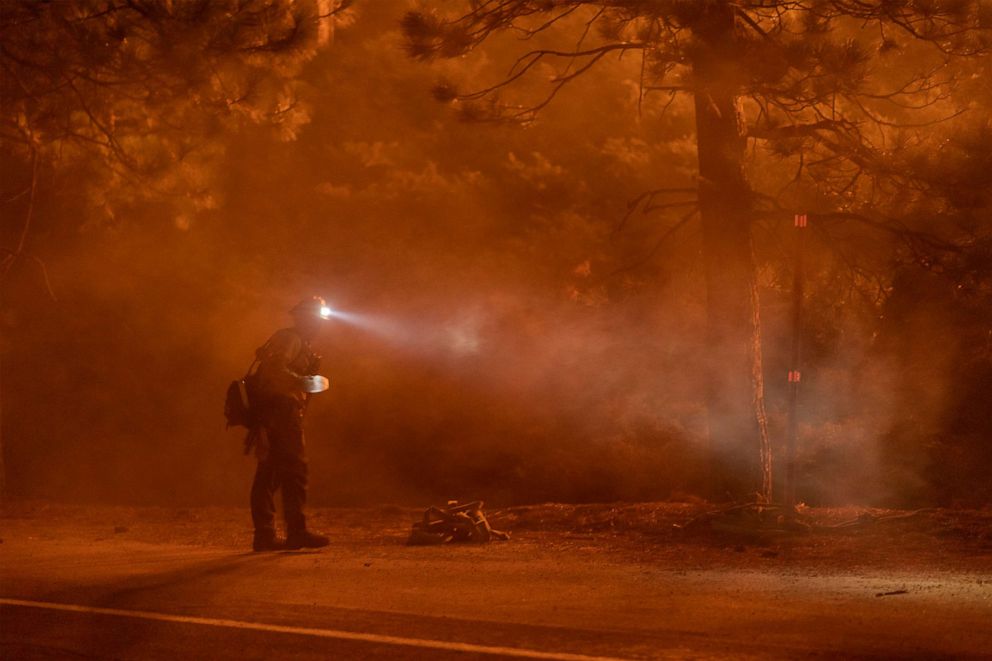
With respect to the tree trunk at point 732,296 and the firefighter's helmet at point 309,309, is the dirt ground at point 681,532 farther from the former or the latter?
the firefighter's helmet at point 309,309

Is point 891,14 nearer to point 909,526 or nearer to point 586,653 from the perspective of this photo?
point 909,526

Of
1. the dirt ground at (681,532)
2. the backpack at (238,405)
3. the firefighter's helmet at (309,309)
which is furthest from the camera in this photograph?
the firefighter's helmet at (309,309)

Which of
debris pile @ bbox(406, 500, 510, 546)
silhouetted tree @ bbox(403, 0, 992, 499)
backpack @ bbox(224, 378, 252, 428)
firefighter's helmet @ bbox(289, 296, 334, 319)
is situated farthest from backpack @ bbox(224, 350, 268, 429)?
silhouetted tree @ bbox(403, 0, 992, 499)

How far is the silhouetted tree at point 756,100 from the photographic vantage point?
1058 cm

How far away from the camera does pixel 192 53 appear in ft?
37.3

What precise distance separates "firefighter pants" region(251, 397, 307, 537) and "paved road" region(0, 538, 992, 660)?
0.36 m

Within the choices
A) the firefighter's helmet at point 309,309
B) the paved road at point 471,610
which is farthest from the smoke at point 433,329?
the paved road at point 471,610

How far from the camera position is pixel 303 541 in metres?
9.49

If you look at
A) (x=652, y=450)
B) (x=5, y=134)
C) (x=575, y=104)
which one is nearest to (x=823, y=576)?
(x=652, y=450)

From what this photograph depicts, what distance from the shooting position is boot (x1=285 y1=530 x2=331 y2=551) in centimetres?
949

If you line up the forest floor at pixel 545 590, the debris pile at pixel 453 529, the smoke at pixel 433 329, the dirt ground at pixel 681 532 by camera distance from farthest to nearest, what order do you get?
the smoke at pixel 433 329 < the debris pile at pixel 453 529 < the dirt ground at pixel 681 532 < the forest floor at pixel 545 590

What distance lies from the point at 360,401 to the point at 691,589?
1055 cm

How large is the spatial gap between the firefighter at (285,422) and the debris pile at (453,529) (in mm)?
864

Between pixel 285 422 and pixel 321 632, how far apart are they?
114 inches
